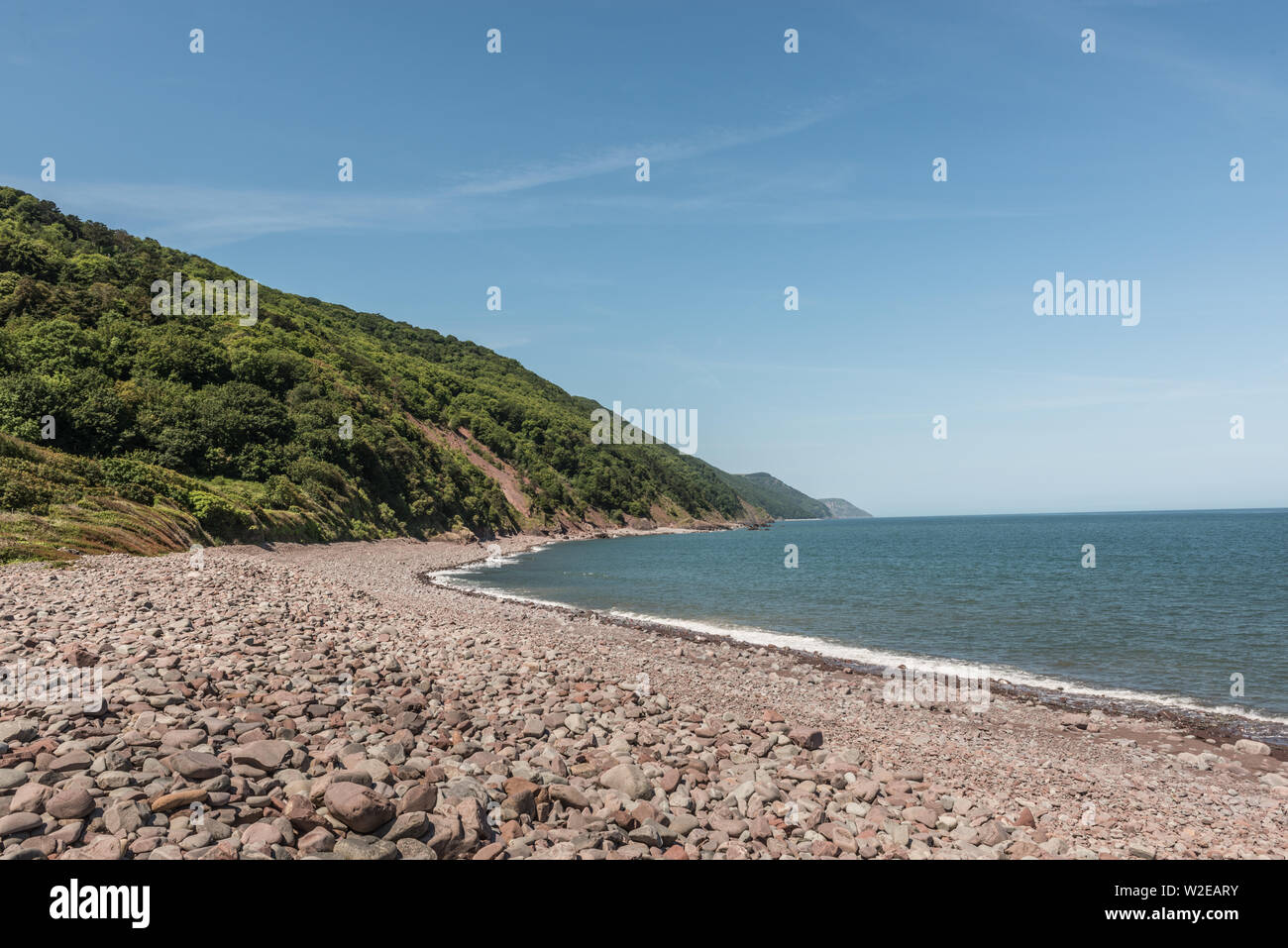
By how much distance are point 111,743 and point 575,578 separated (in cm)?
4160

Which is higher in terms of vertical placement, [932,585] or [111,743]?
[111,743]

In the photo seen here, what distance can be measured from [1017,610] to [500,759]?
30.8m

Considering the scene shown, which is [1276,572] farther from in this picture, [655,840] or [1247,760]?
[655,840]

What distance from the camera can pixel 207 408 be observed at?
46.5m

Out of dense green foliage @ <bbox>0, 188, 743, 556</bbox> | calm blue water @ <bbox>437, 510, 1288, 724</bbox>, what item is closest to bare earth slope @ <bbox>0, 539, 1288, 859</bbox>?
calm blue water @ <bbox>437, 510, 1288, 724</bbox>

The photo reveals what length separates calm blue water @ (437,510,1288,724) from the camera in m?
20.6

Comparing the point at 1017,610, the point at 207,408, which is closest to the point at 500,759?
the point at 1017,610

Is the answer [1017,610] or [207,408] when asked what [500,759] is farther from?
[207,408]

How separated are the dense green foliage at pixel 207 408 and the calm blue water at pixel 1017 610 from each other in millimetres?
14804

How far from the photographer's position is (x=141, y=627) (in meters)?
12.5

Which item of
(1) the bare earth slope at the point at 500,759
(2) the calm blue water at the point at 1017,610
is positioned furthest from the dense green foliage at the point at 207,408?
(1) the bare earth slope at the point at 500,759

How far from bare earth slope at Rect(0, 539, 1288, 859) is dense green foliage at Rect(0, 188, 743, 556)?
1957 centimetres

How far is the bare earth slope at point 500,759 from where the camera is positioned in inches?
250
